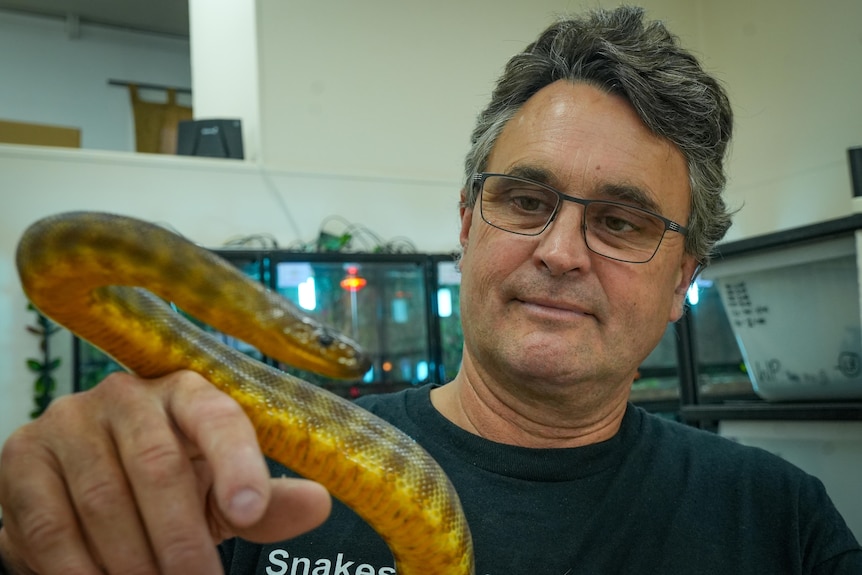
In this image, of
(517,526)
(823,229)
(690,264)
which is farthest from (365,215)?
(517,526)

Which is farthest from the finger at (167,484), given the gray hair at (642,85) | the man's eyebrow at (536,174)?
the gray hair at (642,85)

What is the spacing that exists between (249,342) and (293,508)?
0.47 feet

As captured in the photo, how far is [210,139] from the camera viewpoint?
454 centimetres

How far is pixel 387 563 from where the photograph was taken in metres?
1.21

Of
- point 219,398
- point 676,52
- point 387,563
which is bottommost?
point 387,563

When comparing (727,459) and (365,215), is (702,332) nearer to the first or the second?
(727,459)

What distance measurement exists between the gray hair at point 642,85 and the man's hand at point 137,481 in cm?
99

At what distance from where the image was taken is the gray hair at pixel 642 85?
55.2 inches

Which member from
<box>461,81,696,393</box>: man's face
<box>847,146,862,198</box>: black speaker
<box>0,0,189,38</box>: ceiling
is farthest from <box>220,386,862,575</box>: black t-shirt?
<box>0,0,189,38</box>: ceiling

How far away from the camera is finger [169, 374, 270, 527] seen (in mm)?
550

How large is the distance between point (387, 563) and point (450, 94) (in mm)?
4388

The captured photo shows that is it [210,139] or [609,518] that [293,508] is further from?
[210,139]

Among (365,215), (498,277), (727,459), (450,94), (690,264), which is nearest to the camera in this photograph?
(498,277)

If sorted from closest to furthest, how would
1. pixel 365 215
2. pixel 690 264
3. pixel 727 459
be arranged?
pixel 727 459 < pixel 690 264 < pixel 365 215
